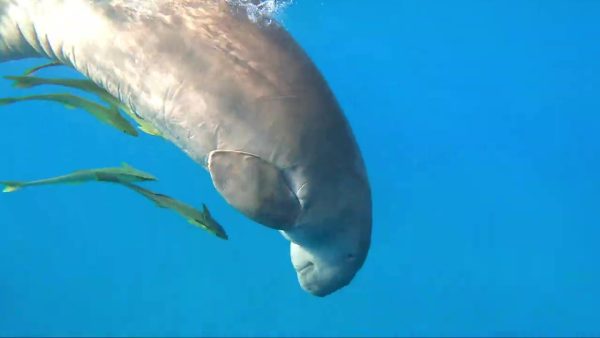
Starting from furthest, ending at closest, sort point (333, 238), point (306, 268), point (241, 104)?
point (306, 268)
point (333, 238)
point (241, 104)

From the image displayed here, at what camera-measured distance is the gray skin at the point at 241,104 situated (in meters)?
3.43

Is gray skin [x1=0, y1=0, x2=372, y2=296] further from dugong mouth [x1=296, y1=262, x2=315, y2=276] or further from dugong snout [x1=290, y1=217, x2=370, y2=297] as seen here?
dugong mouth [x1=296, y1=262, x2=315, y2=276]

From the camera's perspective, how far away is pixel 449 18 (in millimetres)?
17328

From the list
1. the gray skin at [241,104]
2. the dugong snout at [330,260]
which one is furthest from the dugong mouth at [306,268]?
the gray skin at [241,104]

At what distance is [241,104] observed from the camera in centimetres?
345

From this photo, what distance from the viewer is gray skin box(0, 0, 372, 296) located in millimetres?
3432

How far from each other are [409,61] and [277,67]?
57.2 ft

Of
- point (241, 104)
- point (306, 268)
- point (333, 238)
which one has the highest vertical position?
point (241, 104)

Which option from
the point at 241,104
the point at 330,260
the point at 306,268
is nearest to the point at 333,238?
the point at 330,260

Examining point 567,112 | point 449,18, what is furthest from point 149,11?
point 567,112

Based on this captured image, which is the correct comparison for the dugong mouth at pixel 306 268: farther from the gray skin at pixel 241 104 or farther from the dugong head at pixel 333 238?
the gray skin at pixel 241 104

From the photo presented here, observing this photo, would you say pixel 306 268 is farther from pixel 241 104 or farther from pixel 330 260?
pixel 241 104

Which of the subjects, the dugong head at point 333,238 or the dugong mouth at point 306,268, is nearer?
the dugong head at point 333,238

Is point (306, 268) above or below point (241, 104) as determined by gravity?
below
